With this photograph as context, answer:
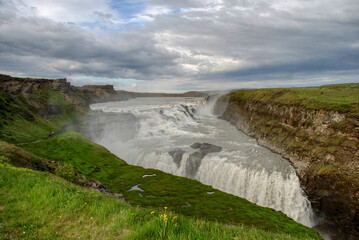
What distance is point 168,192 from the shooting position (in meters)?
32.4

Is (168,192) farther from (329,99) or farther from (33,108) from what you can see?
(33,108)

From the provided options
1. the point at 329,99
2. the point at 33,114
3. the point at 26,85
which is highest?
the point at 26,85

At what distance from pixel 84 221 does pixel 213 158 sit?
3709cm

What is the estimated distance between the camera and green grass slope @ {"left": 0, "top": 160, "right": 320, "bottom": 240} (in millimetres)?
7227

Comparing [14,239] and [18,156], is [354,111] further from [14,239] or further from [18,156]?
[18,156]

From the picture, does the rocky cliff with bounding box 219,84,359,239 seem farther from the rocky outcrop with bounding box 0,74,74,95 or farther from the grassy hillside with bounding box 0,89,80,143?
the rocky outcrop with bounding box 0,74,74,95

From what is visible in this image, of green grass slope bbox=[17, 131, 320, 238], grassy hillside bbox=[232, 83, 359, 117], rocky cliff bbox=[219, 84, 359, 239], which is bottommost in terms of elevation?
green grass slope bbox=[17, 131, 320, 238]

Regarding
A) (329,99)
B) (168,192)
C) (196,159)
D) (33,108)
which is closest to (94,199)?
(168,192)

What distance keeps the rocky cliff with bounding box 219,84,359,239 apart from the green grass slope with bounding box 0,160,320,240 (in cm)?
2779

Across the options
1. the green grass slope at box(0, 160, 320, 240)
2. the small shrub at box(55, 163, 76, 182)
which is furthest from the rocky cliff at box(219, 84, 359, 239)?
the small shrub at box(55, 163, 76, 182)

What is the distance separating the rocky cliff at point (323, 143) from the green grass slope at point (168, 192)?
794cm

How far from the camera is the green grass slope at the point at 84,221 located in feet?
23.7

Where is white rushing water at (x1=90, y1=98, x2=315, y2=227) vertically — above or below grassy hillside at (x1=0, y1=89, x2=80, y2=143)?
below

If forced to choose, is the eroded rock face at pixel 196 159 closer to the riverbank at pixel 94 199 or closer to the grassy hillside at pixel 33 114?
the riverbank at pixel 94 199
